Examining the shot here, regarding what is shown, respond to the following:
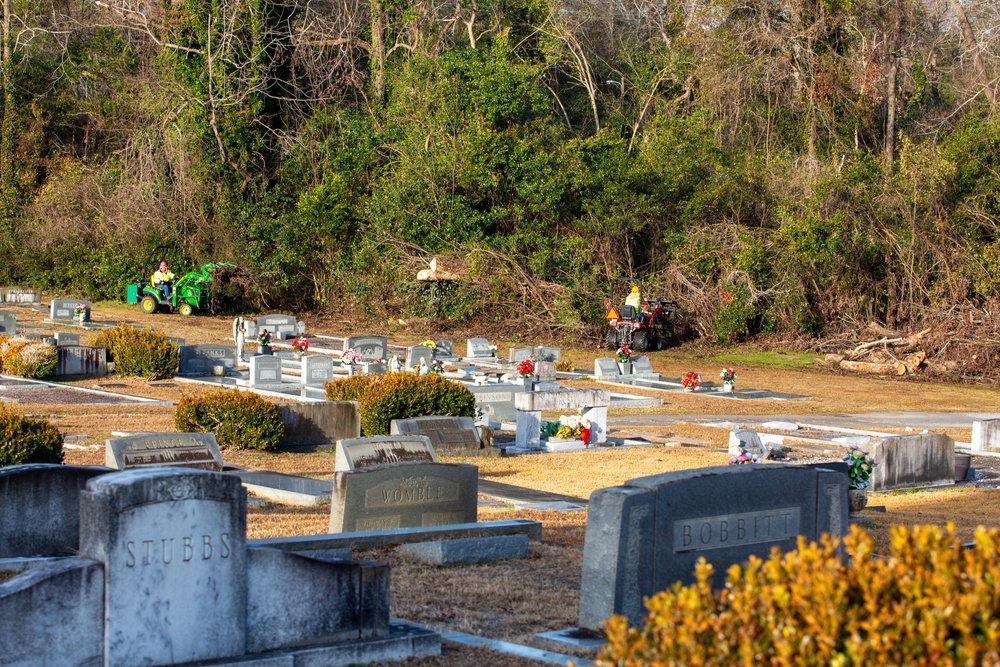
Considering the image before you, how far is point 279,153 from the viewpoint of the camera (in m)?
41.4

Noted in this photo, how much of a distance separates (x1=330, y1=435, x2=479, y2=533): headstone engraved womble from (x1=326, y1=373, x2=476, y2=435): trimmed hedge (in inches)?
229

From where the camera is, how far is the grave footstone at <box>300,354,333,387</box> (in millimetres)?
21609

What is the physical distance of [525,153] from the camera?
36969mm

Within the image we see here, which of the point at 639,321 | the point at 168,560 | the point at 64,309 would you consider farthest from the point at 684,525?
the point at 64,309

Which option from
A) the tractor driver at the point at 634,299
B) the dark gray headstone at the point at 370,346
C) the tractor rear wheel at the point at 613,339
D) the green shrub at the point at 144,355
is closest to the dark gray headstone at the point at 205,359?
the green shrub at the point at 144,355

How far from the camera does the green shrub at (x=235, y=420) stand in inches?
580

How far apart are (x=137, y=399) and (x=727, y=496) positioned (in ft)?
46.4

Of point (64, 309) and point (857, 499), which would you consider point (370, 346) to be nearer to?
point (64, 309)

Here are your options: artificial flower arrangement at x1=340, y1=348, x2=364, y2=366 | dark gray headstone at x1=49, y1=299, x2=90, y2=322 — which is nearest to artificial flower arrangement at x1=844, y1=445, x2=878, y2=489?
artificial flower arrangement at x1=340, y1=348, x2=364, y2=366

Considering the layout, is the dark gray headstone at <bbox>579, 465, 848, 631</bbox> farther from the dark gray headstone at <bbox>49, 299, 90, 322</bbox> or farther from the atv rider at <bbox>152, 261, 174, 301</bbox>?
the atv rider at <bbox>152, 261, 174, 301</bbox>

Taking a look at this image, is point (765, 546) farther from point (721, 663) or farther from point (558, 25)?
point (558, 25)

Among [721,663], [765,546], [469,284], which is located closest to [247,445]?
[765,546]

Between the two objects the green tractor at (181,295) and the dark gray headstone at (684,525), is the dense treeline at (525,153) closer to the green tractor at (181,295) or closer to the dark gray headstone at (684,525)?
the green tractor at (181,295)

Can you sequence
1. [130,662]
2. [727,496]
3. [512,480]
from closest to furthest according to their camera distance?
[130,662] < [727,496] < [512,480]
